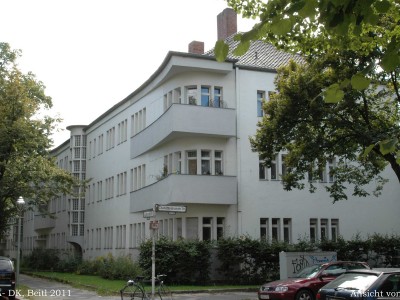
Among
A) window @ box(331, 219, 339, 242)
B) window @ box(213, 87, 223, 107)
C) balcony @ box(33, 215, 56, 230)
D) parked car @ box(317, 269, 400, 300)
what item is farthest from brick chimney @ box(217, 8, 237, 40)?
balcony @ box(33, 215, 56, 230)

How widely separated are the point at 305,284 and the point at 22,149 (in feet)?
72.6

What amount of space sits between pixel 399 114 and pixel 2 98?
2300 centimetres

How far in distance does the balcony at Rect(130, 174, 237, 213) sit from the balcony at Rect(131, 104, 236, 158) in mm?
2426

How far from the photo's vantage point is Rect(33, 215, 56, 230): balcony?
189ft

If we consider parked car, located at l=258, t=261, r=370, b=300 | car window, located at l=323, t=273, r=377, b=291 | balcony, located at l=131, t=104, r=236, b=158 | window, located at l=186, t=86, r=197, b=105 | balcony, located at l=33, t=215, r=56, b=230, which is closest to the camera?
car window, located at l=323, t=273, r=377, b=291

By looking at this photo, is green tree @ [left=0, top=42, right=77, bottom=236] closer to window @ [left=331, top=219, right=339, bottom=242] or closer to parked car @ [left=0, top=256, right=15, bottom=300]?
parked car @ [left=0, top=256, right=15, bottom=300]

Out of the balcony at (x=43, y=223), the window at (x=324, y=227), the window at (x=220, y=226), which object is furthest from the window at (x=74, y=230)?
the window at (x=324, y=227)

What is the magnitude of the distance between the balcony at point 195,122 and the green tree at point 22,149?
8.88m

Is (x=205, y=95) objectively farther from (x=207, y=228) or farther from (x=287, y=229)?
(x=287, y=229)

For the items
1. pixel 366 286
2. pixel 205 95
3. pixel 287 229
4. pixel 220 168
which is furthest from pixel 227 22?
pixel 366 286

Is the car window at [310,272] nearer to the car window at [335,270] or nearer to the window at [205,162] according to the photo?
the car window at [335,270]

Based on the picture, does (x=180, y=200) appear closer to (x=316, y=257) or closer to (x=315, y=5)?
(x=316, y=257)

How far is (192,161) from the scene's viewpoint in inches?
1173

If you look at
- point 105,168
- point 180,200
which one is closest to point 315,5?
point 180,200
